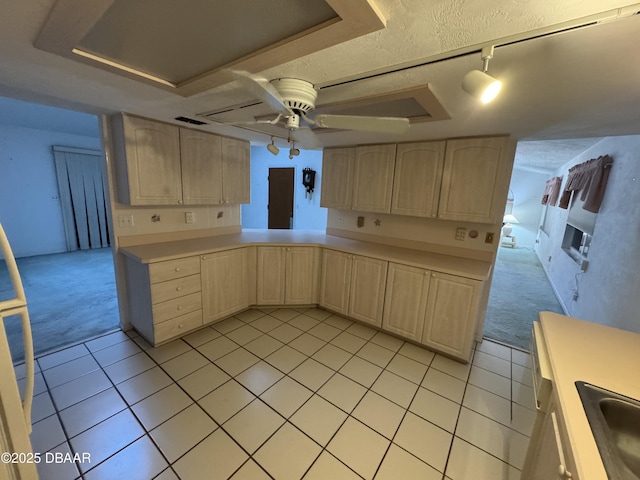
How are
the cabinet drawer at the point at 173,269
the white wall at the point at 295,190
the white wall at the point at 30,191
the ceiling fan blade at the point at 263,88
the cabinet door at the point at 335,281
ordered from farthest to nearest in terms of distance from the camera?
the white wall at the point at 295,190
the white wall at the point at 30,191
the cabinet door at the point at 335,281
the cabinet drawer at the point at 173,269
the ceiling fan blade at the point at 263,88

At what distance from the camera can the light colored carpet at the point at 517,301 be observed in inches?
119

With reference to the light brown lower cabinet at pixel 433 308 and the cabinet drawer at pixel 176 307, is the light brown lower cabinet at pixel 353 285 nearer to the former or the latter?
the light brown lower cabinet at pixel 433 308

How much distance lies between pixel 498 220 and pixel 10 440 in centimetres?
334

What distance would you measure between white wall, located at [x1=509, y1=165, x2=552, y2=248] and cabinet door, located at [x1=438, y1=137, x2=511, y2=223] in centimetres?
773

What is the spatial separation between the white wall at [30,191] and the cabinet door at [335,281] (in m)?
5.05

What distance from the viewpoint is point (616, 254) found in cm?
257

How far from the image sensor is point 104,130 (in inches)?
91.7

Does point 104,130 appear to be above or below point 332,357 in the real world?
above

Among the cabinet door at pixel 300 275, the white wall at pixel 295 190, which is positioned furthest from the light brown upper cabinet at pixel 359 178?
the white wall at pixel 295 190

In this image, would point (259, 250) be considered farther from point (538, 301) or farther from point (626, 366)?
point (538, 301)

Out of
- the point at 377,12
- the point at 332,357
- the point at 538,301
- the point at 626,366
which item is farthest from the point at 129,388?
the point at 538,301

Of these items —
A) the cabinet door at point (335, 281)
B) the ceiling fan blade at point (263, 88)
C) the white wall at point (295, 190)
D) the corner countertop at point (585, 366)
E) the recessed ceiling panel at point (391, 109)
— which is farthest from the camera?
the white wall at point (295, 190)

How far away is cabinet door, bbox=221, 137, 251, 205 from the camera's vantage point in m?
3.04

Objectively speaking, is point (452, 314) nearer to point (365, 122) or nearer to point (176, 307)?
point (365, 122)
